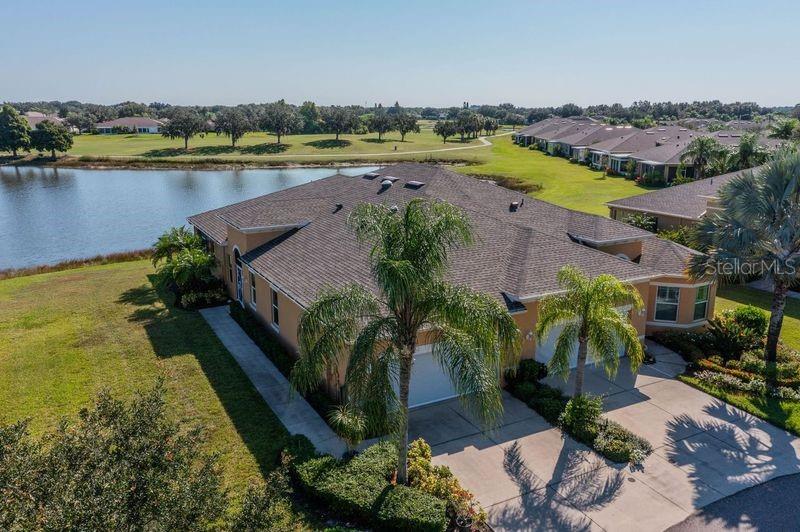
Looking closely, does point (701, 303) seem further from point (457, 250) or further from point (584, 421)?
point (457, 250)

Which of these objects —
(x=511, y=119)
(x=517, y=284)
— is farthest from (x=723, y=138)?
(x=511, y=119)

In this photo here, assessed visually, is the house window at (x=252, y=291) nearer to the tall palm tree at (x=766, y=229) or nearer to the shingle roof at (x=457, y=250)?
the shingle roof at (x=457, y=250)

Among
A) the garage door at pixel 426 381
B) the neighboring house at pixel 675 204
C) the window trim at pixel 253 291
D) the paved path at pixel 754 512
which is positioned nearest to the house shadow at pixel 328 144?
the neighboring house at pixel 675 204

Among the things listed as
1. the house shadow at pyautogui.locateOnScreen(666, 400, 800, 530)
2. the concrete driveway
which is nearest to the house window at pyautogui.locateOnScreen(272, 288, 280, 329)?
the concrete driveway

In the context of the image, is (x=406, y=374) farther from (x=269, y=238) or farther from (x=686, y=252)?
(x=686, y=252)

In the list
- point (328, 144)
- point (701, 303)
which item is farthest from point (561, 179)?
point (328, 144)

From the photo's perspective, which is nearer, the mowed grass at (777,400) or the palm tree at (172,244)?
the mowed grass at (777,400)
